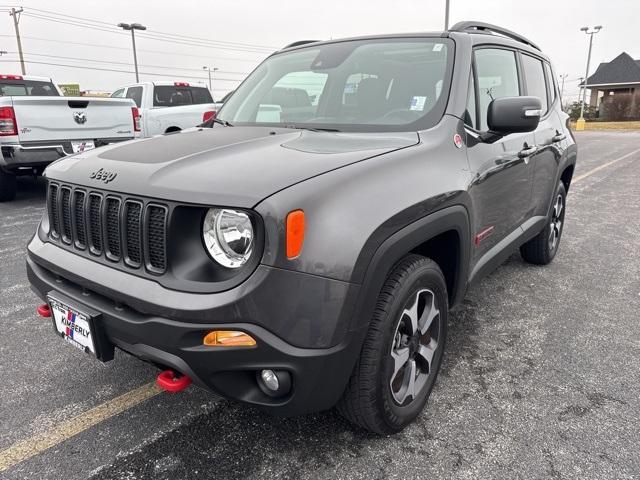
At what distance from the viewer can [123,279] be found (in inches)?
74.9

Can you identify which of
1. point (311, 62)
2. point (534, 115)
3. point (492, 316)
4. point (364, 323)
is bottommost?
point (492, 316)

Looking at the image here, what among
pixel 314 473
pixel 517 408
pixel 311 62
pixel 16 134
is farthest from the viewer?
pixel 16 134

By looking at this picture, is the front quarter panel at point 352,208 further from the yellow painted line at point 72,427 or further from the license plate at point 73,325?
the yellow painted line at point 72,427

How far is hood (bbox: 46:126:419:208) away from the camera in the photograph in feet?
5.82

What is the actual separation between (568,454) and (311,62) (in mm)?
2635

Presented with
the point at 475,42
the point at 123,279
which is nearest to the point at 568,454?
the point at 123,279

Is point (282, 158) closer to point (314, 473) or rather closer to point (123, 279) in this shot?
point (123, 279)

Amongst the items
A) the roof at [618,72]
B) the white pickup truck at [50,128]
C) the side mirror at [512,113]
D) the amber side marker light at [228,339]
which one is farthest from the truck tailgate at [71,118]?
the roof at [618,72]

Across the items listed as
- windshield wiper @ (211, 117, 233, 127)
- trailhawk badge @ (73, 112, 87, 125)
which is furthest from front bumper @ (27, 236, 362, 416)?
trailhawk badge @ (73, 112, 87, 125)

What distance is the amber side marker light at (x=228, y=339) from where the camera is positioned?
1.69 m

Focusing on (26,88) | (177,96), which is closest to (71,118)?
(26,88)

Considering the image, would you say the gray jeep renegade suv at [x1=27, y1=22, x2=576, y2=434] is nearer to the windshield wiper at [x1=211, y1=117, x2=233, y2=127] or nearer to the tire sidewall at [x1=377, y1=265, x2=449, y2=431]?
the tire sidewall at [x1=377, y1=265, x2=449, y2=431]

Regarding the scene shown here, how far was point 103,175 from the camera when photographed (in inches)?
82.4

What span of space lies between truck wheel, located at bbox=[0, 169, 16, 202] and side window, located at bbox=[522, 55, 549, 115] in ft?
23.6
